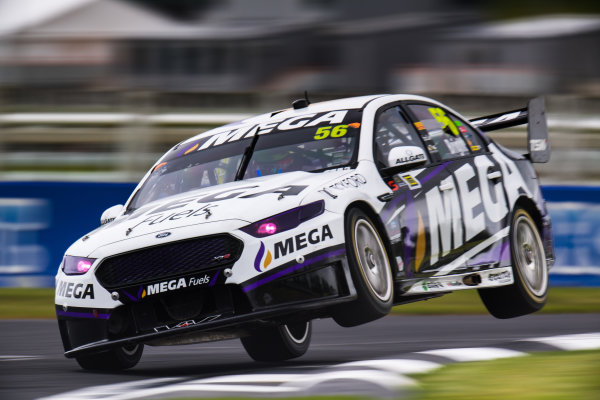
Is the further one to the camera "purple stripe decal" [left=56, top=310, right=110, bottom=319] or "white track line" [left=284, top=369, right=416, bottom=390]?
"purple stripe decal" [left=56, top=310, right=110, bottom=319]

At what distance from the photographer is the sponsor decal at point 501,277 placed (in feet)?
27.7

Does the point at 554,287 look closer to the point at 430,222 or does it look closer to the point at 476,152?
the point at 476,152

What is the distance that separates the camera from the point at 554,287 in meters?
13.4

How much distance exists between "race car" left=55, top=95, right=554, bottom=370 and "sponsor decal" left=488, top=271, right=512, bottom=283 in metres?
0.01

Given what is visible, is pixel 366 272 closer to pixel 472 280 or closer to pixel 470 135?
pixel 472 280

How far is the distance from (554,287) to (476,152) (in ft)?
15.7

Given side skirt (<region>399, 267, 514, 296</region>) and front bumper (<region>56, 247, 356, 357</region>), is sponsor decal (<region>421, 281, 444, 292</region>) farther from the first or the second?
front bumper (<region>56, 247, 356, 357</region>)

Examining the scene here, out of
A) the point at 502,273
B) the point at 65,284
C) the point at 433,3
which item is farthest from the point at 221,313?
the point at 433,3

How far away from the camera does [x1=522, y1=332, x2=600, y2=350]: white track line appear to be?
7457 mm

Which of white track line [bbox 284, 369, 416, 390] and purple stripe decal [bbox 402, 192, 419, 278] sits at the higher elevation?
purple stripe decal [bbox 402, 192, 419, 278]

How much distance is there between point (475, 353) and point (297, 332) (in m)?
1.53

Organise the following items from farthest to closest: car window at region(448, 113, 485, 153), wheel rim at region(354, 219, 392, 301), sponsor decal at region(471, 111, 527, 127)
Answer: sponsor decal at region(471, 111, 527, 127) → car window at region(448, 113, 485, 153) → wheel rim at region(354, 219, 392, 301)

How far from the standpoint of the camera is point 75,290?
7102mm

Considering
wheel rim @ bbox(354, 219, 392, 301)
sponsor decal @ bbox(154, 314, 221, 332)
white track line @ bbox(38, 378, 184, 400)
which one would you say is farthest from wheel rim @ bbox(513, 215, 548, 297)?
white track line @ bbox(38, 378, 184, 400)
